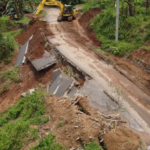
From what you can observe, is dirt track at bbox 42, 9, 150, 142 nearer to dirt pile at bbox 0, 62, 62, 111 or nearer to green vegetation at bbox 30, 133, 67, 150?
dirt pile at bbox 0, 62, 62, 111

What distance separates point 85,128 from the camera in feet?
28.0

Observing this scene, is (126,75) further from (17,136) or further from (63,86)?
(17,136)

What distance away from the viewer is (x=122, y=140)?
26.0ft

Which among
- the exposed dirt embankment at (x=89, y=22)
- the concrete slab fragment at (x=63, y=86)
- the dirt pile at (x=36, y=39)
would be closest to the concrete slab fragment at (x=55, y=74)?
the concrete slab fragment at (x=63, y=86)

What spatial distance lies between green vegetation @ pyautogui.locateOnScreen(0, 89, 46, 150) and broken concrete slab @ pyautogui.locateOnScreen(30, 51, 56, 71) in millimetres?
4115

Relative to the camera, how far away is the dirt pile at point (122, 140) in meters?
7.66

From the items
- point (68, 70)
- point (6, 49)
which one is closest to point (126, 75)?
point (68, 70)

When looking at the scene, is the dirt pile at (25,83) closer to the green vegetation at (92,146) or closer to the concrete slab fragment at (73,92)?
the concrete slab fragment at (73,92)

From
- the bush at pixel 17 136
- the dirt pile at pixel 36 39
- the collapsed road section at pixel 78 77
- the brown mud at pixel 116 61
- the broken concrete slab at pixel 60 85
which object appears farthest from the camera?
the dirt pile at pixel 36 39

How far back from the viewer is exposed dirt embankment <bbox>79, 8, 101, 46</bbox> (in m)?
20.3

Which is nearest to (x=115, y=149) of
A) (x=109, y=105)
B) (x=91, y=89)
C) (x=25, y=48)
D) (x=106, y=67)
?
(x=109, y=105)

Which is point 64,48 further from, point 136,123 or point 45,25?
point 136,123

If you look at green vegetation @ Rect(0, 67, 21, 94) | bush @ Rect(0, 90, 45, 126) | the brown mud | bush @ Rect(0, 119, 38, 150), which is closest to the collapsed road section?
the brown mud

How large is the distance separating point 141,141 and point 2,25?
27.3 meters
